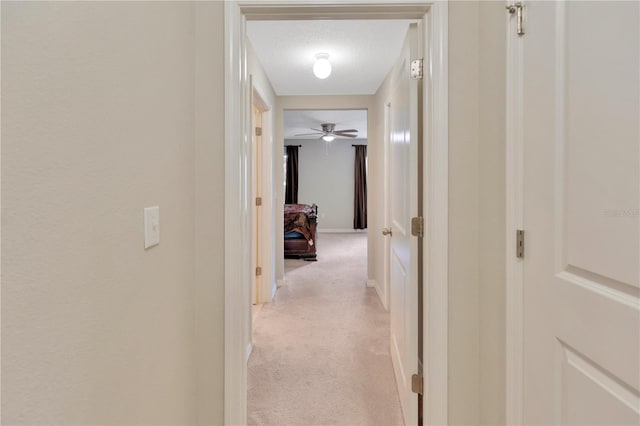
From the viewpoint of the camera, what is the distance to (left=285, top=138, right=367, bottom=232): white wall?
9195 millimetres

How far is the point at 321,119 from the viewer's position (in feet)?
20.7

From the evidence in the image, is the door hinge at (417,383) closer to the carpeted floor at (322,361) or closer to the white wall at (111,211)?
the carpeted floor at (322,361)

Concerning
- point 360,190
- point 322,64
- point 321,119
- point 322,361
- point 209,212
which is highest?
point 321,119

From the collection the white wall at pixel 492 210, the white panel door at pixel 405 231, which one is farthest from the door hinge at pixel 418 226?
the white wall at pixel 492 210

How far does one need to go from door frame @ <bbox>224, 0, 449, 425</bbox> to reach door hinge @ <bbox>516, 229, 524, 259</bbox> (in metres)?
0.29

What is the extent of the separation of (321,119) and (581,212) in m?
5.76

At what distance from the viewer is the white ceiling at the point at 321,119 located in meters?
5.81

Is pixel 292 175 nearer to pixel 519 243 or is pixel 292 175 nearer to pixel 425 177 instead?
pixel 425 177

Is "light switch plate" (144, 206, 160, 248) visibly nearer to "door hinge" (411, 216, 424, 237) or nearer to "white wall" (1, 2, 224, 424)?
"white wall" (1, 2, 224, 424)

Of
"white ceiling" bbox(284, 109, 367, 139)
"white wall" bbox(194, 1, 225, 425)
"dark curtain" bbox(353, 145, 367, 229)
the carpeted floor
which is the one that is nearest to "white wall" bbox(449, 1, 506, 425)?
the carpeted floor

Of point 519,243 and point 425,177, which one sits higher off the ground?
point 425,177

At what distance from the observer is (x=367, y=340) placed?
106 inches

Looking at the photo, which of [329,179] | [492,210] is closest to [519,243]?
[492,210]

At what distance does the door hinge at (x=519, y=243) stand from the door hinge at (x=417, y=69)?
2.59 ft
